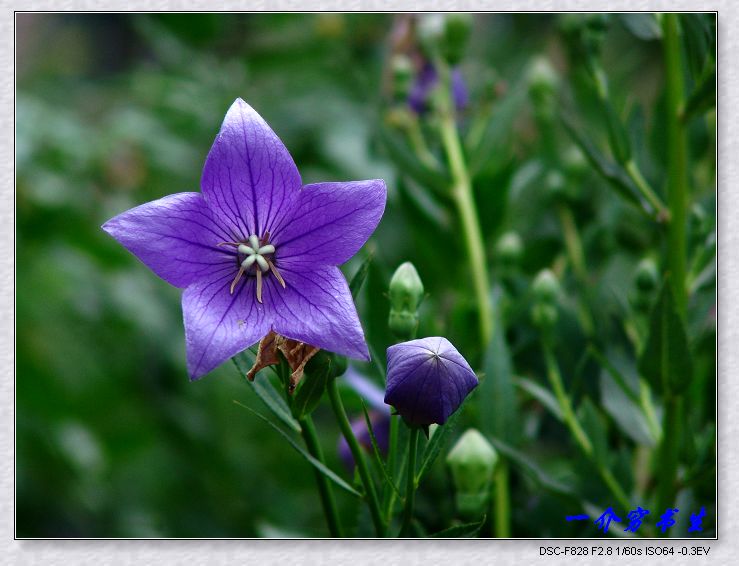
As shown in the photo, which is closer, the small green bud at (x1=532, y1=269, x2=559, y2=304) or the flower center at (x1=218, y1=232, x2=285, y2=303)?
the flower center at (x1=218, y1=232, x2=285, y2=303)

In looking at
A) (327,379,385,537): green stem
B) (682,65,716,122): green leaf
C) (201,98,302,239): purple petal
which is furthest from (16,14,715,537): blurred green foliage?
(201,98,302,239): purple petal

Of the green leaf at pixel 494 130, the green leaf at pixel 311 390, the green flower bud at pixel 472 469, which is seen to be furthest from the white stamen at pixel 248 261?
the green leaf at pixel 494 130

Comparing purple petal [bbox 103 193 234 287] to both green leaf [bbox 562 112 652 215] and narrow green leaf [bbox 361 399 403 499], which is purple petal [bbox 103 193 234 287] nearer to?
narrow green leaf [bbox 361 399 403 499]

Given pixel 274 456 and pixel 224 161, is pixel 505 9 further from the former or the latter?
pixel 274 456

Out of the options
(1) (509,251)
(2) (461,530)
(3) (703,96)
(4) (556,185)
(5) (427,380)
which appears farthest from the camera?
(4) (556,185)

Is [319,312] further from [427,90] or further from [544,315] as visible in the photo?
[427,90]

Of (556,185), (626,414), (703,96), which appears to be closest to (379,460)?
(626,414)
